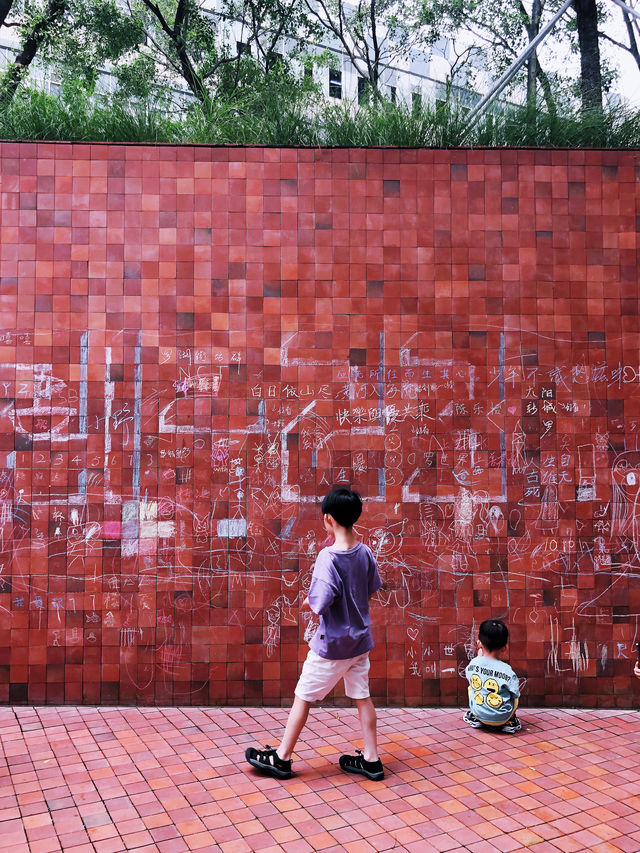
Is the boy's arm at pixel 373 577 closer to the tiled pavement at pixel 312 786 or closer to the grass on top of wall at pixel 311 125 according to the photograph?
the tiled pavement at pixel 312 786

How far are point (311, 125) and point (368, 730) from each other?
13.8ft

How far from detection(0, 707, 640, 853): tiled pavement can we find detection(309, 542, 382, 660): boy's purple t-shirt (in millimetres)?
709

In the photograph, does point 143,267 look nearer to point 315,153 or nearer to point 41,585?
point 315,153

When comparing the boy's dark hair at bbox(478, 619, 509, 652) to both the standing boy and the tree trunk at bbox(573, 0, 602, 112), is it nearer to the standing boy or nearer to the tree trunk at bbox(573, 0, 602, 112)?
the standing boy

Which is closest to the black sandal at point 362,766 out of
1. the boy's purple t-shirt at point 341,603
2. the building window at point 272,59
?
the boy's purple t-shirt at point 341,603

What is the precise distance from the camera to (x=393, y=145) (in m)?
4.77

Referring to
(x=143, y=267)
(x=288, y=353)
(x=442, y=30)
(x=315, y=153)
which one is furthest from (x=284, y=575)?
(x=442, y=30)

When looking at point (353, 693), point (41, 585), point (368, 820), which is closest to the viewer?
point (368, 820)

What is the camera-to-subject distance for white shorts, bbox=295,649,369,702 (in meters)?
3.51

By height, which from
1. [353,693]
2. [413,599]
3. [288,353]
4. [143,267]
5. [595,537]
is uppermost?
[143,267]

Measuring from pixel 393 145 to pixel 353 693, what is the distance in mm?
3735

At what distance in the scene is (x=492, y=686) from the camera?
162 inches

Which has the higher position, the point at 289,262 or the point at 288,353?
the point at 289,262

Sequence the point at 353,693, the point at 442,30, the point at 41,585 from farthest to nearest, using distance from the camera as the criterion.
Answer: the point at 442,30
the point at 41,585
the point at 353,693
